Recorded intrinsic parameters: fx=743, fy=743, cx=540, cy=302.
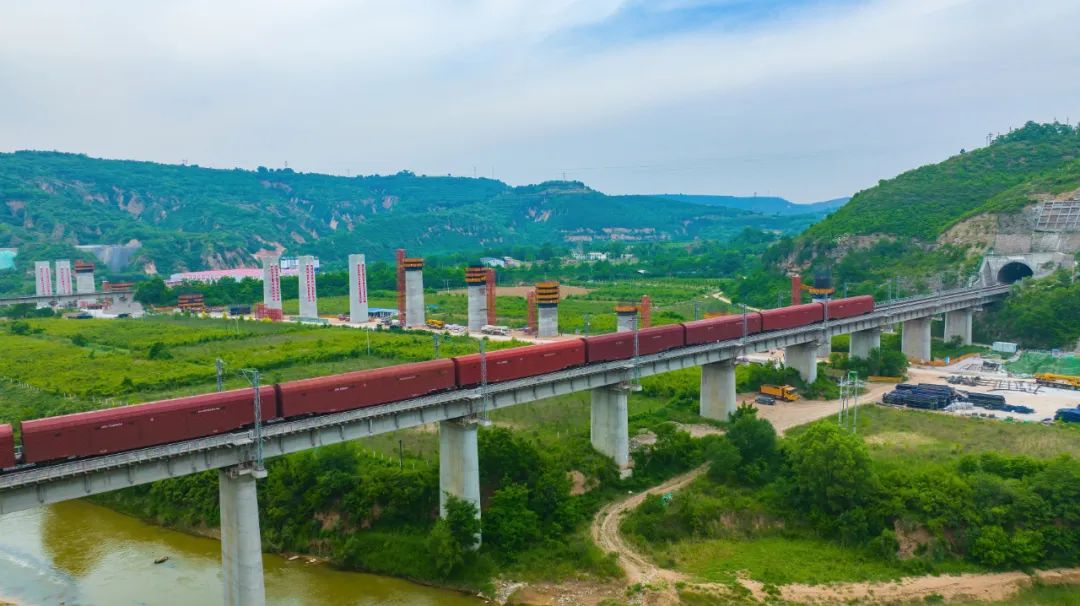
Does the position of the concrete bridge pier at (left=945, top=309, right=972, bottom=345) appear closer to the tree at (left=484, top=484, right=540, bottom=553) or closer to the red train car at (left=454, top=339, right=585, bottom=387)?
the red train car at (left=454, top=339, right=585, bottom=387)

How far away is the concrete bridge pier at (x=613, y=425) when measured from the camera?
164 feet

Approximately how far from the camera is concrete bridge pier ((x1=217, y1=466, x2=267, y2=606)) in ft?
106

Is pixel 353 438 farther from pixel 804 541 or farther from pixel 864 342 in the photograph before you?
pixel 864 342

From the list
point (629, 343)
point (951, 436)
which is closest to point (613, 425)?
point (629, 343)

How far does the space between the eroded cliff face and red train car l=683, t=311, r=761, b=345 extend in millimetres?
74705

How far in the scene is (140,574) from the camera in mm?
40062

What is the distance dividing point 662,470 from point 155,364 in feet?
198

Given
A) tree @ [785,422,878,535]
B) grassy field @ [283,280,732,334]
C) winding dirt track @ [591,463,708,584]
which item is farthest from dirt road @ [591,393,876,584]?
grassy field @ [283,280,732,334]

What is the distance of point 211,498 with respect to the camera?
153 ft

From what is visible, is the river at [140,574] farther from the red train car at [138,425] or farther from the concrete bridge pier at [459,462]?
the red train car at [138,425]

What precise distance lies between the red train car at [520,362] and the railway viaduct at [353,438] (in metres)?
0.82

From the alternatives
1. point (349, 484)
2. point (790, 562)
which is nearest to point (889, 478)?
point (790, 562)

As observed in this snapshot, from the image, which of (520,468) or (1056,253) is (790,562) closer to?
(520,468)

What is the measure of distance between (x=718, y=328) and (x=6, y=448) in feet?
155
